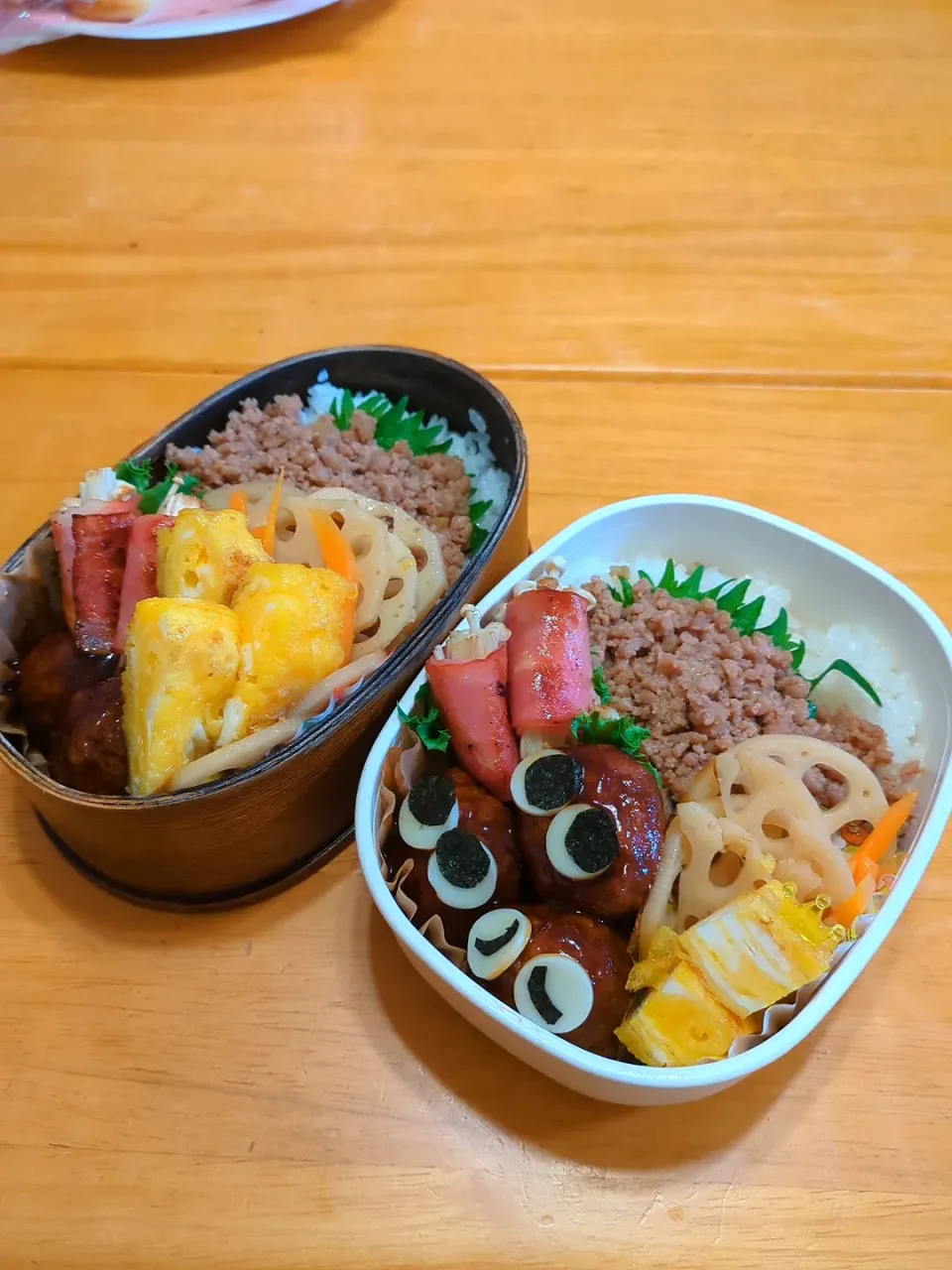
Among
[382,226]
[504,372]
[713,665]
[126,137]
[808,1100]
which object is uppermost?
[126,137]

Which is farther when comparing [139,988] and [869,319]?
[869,319]

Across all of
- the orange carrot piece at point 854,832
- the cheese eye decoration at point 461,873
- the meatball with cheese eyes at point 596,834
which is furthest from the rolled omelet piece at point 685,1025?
the orange carrot piece at point 854,832

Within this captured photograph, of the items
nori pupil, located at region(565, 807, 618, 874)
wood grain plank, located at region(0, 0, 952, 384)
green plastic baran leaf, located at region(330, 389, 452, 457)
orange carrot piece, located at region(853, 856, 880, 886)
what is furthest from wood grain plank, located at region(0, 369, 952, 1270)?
wood grain plank, located at region(0, 0, 952, 384)

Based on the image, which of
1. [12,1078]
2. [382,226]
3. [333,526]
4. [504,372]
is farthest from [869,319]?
[12,1078]

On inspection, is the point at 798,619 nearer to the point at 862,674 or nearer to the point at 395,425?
the point at 862,674

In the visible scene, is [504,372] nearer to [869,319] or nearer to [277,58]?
[869,319]

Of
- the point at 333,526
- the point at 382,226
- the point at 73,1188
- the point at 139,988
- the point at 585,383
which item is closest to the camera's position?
the point at 73,1188
